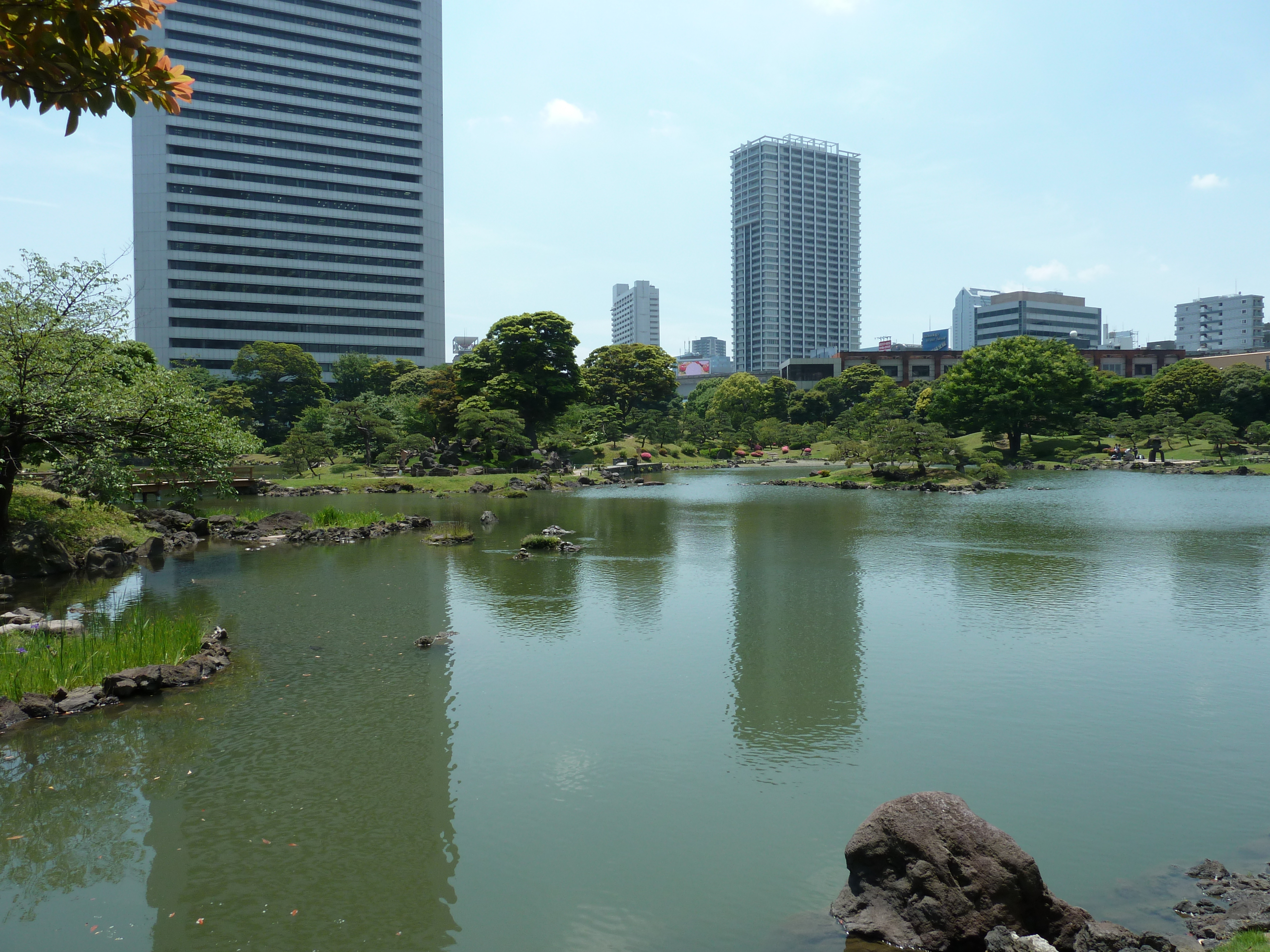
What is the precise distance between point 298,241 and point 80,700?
10603 centimetres

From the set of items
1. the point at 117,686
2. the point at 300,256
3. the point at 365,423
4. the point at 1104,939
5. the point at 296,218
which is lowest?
the point at 1104,939

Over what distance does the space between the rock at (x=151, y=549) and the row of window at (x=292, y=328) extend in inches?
3411

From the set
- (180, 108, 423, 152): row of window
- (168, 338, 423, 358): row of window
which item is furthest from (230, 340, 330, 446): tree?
(180, 108, 423, 152): row of window

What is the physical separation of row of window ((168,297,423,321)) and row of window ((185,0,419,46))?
3564cm

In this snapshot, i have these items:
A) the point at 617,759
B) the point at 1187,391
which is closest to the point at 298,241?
the point at 1187,391

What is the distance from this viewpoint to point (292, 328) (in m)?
104

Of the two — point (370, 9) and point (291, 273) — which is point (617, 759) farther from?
point (370, 9)

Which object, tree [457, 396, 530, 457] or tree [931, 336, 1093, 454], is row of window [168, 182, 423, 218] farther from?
tree [931, 336, 1093, 454]

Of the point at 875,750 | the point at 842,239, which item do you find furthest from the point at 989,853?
the point at 842,239

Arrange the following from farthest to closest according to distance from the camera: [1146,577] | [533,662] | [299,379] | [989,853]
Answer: [299,379], [1146,577], [533,662], [989,853]

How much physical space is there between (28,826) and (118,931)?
2.36 m

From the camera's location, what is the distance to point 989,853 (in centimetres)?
580

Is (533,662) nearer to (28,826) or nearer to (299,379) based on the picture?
(28,826)

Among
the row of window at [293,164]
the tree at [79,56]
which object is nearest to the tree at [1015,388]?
the tree at [79,56]
